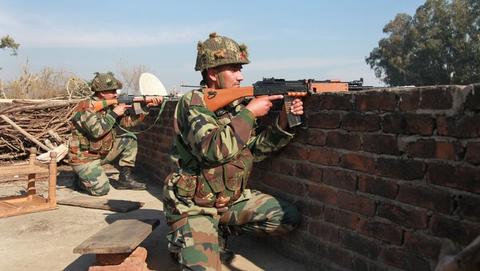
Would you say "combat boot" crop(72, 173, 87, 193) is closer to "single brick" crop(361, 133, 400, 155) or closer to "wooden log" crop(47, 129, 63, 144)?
"wooden log" crop(47, 129, 63, 144)

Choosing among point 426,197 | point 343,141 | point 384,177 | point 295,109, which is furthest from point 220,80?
point 426,197

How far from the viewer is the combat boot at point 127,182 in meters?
6.11

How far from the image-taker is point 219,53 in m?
3.21

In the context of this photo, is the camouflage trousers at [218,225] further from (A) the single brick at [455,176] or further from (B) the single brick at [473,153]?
(B) the single brick at [473,153]

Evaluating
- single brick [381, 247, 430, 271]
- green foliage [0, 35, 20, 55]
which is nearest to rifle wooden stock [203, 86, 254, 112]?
single brick [381, 247, 430, 271]

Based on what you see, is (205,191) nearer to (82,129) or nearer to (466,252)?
(466,252)

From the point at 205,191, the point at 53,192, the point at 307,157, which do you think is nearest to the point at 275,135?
Result: the point at 307,157

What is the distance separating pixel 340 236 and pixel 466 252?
1.52m

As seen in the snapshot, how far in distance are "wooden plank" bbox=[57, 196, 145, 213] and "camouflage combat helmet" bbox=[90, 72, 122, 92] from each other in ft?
5.29

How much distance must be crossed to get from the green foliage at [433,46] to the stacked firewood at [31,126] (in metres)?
22.1

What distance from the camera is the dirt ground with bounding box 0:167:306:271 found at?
10.8ft

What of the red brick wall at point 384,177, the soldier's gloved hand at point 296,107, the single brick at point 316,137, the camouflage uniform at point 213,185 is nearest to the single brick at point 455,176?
the red brick wall at point 384,177

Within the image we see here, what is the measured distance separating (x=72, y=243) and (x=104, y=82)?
3012 mm

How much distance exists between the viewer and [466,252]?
1297 mm
